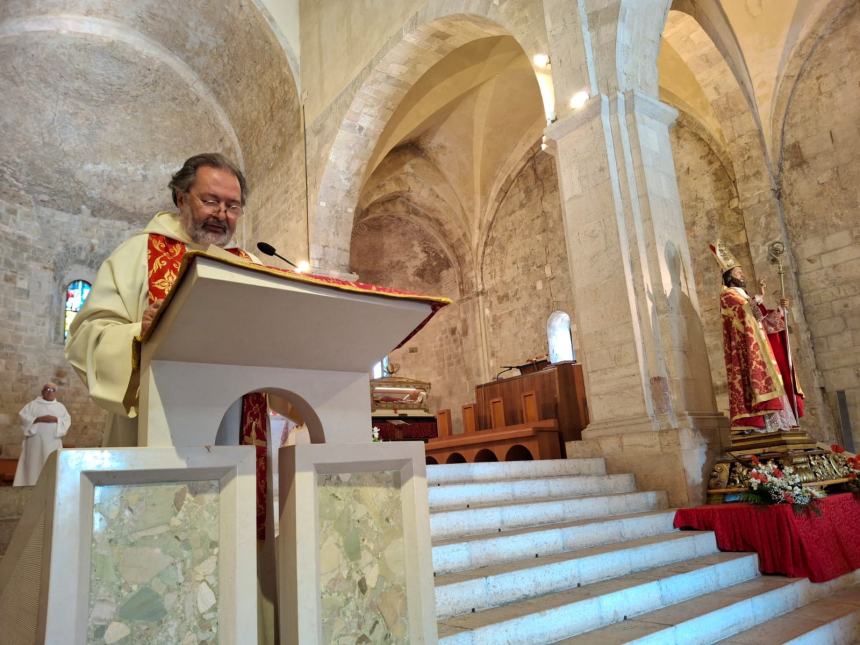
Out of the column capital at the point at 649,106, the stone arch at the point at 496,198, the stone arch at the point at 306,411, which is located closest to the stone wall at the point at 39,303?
the stone arch at the point at 496,198

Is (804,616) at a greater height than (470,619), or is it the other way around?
(470,619)

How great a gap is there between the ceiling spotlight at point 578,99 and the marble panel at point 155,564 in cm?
604

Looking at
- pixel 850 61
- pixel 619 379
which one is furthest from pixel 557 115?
pixel 850 61

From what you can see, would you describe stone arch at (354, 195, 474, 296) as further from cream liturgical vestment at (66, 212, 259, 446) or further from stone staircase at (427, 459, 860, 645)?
cream liturgical vestment at (66, 212, 259, 446)

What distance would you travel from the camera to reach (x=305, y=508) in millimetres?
1469

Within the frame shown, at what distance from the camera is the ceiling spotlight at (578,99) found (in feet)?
21.3

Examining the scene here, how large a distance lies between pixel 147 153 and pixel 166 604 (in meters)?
15.9

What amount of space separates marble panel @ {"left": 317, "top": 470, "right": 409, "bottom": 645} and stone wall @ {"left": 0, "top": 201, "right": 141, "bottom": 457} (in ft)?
44.6

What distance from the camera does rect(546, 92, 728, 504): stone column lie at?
5715mm

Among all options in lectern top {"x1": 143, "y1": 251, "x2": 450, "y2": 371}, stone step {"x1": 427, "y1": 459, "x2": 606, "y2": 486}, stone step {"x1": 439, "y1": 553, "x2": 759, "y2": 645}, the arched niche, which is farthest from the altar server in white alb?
lectern top {"x1": 143, "y1": 251, "x2": 450, "y2": 371}

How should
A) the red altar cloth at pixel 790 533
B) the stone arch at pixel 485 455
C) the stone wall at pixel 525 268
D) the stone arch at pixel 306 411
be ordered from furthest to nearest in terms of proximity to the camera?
the stone wall at pixel 525 268
the stone arch at pixel 485 455
the red altar cloth at pixel 790 533
the stone arch at pixel 306 411

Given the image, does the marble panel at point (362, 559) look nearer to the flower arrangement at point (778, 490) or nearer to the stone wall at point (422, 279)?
the flower arrangement at point (778, 490)

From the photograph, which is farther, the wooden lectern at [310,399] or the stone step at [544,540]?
the stone step at [544,540]

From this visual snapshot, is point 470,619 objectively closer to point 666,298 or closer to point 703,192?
point 666,298
